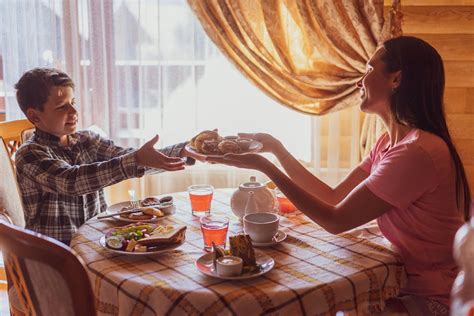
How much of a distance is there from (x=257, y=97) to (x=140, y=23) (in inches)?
28.4

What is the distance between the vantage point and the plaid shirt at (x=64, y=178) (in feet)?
6.33

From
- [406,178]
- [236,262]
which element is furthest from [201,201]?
[406,178]

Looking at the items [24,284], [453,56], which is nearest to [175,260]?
[24,284]

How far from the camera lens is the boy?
6.32 feet

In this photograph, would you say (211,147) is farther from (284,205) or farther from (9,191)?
(9,191)

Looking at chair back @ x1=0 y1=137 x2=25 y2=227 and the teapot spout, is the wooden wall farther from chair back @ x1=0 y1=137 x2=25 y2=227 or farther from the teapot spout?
chair back @ x1=0 y1=137 x2=25 y2=227

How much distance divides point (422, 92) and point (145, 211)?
36.1 inches

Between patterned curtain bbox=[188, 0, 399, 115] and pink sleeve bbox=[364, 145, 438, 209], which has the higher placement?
patterned curtain bbox=[188, 0, 399, 115]

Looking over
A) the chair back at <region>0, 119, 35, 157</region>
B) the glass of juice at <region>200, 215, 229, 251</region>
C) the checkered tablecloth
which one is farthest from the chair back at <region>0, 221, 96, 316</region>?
the chair back at <region>0, 119, 35, 157</region>

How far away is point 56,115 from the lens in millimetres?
2090

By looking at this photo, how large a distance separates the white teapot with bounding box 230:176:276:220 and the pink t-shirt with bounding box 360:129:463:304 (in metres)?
0.33

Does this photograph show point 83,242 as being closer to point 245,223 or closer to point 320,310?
point 245,223

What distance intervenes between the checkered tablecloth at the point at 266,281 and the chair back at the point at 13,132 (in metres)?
0.86

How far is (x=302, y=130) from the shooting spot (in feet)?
10.4
